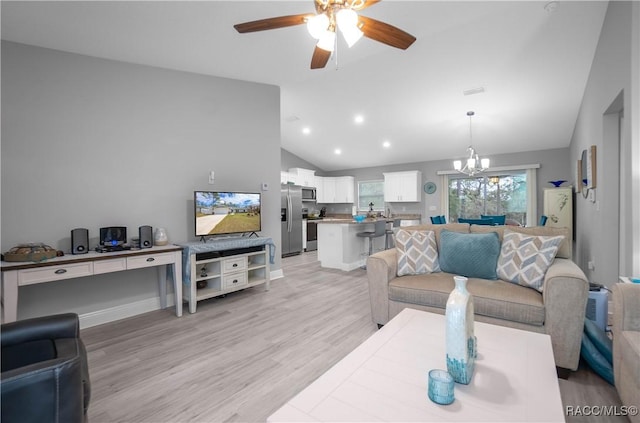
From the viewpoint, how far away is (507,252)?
8.32 ft

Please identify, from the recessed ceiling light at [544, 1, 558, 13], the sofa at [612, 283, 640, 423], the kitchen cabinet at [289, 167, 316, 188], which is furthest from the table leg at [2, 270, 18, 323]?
the kitchen cabinet at [289, 167, 316, 188]

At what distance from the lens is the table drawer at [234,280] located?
3.49 metres

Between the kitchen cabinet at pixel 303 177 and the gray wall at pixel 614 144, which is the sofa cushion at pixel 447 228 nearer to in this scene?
the gray wall at pixel 614 144

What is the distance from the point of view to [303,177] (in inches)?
316

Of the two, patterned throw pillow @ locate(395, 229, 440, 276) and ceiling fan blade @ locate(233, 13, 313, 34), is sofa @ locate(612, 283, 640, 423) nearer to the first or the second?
patterned throw pillow @ locate(395, 229, 440, 276)

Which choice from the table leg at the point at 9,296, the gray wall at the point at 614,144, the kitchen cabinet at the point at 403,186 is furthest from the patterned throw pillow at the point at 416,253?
the kitchen cabinet at the point at 403,186

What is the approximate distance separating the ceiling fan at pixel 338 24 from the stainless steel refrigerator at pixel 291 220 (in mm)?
4642

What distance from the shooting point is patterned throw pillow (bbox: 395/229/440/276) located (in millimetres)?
2758

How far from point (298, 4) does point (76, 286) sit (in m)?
3.38

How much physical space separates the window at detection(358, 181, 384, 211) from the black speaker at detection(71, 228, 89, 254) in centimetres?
701

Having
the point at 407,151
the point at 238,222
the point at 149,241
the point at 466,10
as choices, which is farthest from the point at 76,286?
the point at 407,151

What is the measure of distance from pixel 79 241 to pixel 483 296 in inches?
140

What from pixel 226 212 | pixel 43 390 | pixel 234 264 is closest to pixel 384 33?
pixel 43 390

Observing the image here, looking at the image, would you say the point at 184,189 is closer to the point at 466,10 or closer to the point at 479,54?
the point at 466,10
